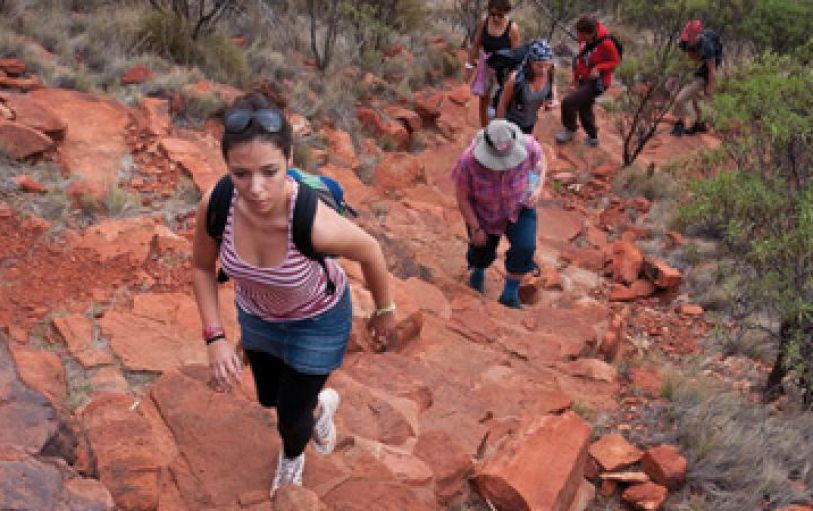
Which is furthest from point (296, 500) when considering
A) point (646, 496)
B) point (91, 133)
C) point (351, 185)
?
point (351, 185)

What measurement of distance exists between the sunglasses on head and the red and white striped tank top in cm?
26

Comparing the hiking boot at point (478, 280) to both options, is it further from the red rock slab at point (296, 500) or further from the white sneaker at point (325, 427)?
the red rock slab at point (296, 500)

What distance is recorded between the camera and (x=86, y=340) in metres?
4.04

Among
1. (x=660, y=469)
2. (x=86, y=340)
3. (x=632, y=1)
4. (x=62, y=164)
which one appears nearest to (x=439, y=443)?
(x=660, y=469)

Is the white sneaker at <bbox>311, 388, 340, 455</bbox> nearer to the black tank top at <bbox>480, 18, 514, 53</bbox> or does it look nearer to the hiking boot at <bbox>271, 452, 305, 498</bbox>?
the hiking boot at <bbox>271, 452, 305, 498</bbox>

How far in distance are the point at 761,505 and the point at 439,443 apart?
1.69 m

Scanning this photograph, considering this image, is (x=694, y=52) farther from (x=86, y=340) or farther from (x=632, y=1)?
(x=86, y=340)

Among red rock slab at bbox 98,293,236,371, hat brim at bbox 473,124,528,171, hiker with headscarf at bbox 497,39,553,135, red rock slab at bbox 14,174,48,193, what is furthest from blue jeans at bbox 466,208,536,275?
red rock slab at bbox 14,174,48,193

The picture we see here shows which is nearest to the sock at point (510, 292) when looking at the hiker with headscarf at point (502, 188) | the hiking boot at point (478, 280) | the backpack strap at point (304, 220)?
the hiker with headscarf at point (502, 188)

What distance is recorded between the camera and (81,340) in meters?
4.03

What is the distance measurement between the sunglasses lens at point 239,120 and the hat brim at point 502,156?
2.88 m

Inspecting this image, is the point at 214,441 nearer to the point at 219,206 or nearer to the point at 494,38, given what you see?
the point at 219,206

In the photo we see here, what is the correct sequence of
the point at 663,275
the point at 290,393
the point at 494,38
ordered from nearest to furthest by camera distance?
the point at 290,393, the point at 663,275, the point at 494,38

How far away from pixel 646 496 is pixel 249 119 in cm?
276
